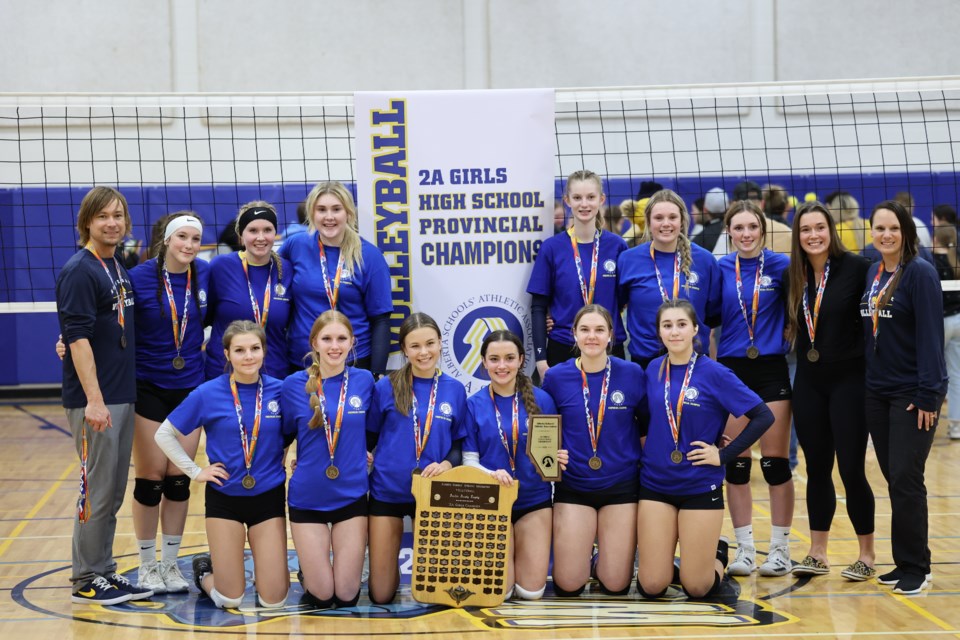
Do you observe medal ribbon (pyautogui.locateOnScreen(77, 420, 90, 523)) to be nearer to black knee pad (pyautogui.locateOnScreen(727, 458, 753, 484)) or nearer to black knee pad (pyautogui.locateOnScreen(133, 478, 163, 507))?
black knee pad (pyautogui.locateOnScreen(133, 478, 163, 507))

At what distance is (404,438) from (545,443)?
60cm

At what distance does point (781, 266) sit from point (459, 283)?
1.52 meters

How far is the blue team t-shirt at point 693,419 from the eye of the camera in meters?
4.68

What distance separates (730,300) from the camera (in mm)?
5078

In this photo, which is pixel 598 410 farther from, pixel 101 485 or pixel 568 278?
pixel 101 485

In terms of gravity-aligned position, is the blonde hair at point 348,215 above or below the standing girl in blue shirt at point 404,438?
above

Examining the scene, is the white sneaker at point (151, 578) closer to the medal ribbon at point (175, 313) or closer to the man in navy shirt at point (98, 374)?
the man in navy shirt at point (98, 374)

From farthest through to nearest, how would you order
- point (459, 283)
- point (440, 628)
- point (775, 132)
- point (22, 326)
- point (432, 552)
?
point (775, 132) → point (22, 326) → point (459, 283) → point (432, 552) → point (440, 628)

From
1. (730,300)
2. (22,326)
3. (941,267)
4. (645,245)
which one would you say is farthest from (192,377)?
(22,326)

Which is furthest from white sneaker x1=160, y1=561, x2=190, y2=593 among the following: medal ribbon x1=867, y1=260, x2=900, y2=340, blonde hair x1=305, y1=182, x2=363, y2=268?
medal ribbon x1=867, y1=260, x2=900, y2=340

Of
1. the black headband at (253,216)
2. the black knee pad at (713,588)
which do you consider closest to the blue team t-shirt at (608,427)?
the black knee pad at (713,588)

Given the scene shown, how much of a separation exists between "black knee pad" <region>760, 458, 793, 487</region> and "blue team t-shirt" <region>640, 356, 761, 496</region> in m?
0.44

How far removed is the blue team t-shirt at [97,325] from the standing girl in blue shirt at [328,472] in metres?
0.69

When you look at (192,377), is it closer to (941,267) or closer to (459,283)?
(459,283)
